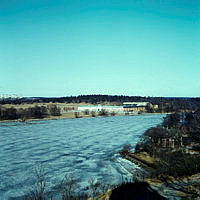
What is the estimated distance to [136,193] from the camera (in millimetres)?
9500

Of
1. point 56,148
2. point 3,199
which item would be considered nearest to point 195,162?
point 3,199

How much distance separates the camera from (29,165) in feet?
58.8

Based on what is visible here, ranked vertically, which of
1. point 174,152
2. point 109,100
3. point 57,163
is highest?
point 109,100

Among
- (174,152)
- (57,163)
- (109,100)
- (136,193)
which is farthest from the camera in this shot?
(109,100)

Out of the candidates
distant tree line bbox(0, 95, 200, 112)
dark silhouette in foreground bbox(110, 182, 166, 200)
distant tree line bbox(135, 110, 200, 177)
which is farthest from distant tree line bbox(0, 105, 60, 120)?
dark silhouette in foreground bbox(110, 182, 166, 200)

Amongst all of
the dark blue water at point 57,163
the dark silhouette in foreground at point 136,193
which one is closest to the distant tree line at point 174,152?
the dark silhouette in foreground at point 136,193

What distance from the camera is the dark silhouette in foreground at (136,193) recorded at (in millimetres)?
9039

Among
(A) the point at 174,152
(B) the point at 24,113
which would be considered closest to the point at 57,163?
(A) the point at 174,152

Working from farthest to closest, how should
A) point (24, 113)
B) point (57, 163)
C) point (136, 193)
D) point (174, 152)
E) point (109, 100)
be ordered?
point (109, 100)
point (24, 113)
point (57, 163)
point (174, 152)
point (136, 193)

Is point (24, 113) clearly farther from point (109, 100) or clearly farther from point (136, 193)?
point (109, 100)

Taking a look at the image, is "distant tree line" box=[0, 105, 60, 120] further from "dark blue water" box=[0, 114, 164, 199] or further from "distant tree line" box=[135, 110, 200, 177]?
"distant tree line" box=[135, 110, 200, 177]

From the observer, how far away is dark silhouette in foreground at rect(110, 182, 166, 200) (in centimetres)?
904

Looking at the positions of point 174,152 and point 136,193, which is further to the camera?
point 174,152

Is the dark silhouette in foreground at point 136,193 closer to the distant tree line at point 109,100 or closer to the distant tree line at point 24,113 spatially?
the distant tree line at point 24,113
